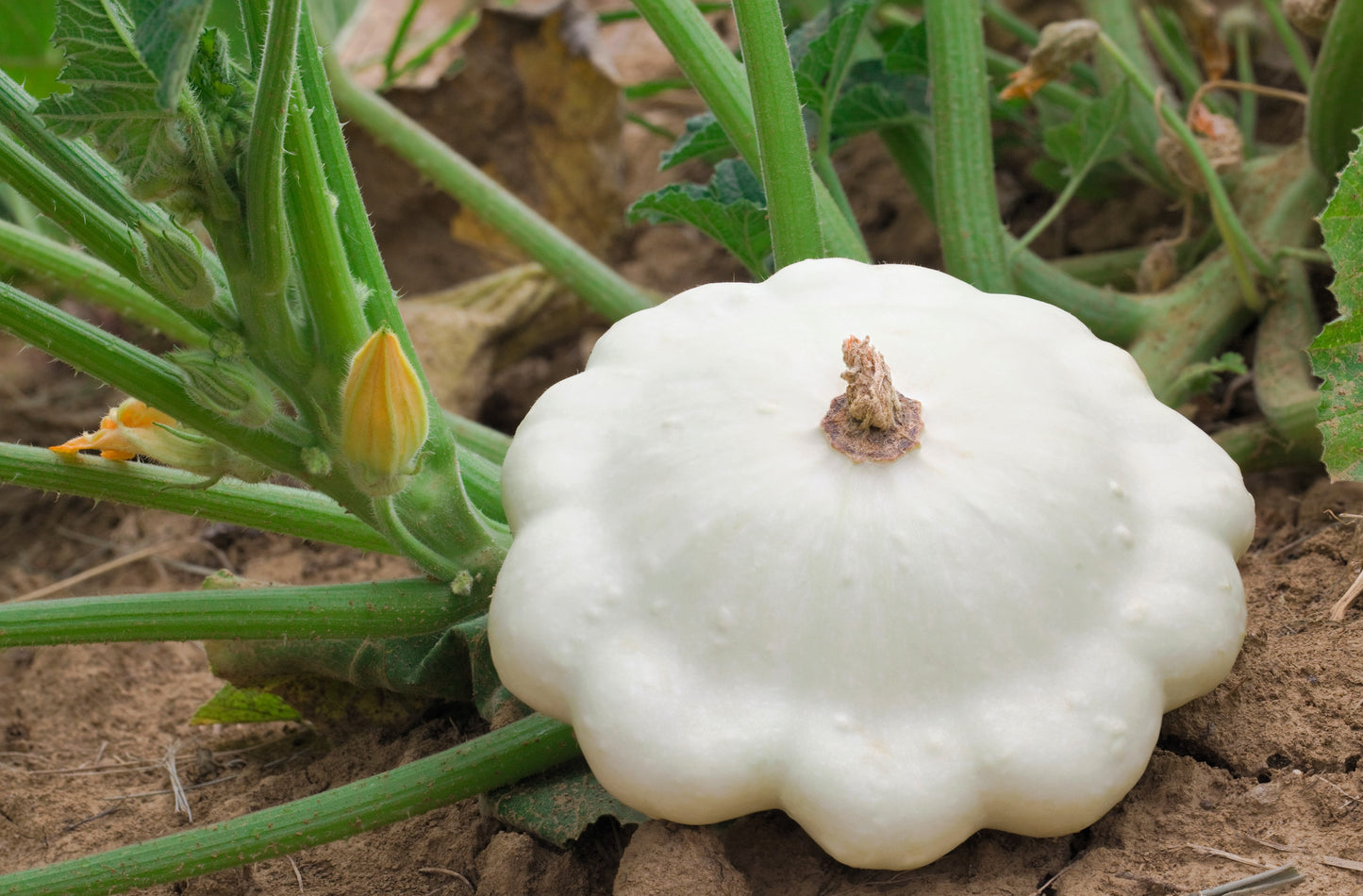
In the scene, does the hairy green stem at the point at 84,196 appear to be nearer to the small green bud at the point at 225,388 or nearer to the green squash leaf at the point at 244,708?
the small green bud at the point at 225,388

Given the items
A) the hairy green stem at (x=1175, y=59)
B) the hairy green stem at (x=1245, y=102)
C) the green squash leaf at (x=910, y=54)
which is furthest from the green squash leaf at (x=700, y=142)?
the hairy green stem at (x=1245, y=102)

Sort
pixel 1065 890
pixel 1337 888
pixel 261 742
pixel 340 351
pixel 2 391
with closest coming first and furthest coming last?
pixel 1337 888
pixel 1065 890
pixel 340 351
pixel 261 742
pixel 2 391

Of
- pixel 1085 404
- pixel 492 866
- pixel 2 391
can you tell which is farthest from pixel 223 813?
pixel 2 391

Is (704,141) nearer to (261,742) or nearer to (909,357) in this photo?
(909,357)

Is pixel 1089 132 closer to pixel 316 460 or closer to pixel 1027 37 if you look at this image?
pixel 1027 37

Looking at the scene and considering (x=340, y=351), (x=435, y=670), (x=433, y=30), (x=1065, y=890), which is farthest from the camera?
(x=433, y=30)

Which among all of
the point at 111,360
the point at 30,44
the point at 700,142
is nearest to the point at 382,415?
the point at 111,360

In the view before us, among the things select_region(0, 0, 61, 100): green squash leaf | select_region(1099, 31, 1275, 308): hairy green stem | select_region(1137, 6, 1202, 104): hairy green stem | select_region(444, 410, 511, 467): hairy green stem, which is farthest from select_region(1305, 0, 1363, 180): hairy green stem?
select_region(0, 0, 61, 100): green squash leaf
